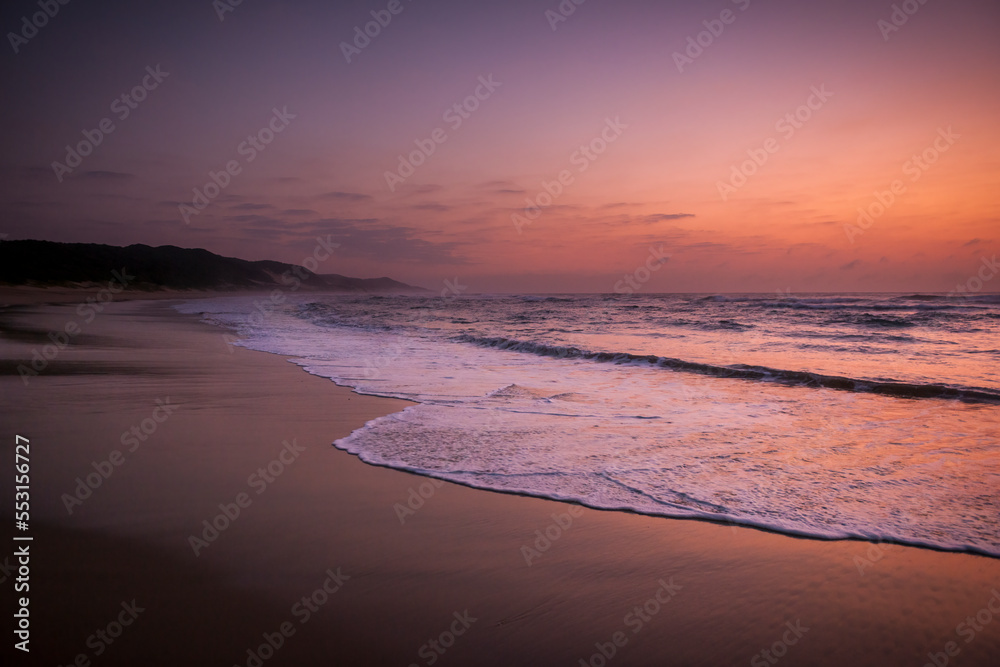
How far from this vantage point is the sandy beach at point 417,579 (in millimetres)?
2330

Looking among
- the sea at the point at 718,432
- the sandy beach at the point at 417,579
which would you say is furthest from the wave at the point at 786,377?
the sandy beach at the point at 417,579

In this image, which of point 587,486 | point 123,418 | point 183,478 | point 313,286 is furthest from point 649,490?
point 313,286

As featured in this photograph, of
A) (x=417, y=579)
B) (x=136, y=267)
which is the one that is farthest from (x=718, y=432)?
(x=136, y=267)

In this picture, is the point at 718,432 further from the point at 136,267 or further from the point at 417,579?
the point at 136,267

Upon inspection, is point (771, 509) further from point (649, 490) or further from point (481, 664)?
→ point (481, 664)

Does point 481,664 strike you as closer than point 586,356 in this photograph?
Yes

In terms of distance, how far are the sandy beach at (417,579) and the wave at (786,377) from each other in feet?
21.7

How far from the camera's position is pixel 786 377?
33.4ft

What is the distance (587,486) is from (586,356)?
9.12 m

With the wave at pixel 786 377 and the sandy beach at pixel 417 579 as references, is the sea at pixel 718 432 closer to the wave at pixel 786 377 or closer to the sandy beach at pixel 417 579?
the wave at pixel 786 377

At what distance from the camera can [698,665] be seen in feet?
7.43

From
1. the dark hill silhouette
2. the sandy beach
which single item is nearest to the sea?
the sandy beach

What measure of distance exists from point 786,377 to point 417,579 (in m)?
9.37

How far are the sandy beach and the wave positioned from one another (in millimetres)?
6625
